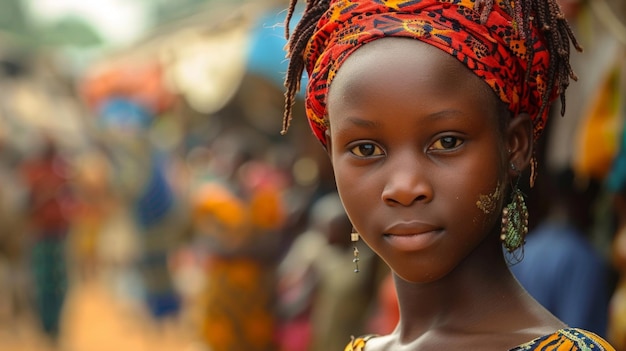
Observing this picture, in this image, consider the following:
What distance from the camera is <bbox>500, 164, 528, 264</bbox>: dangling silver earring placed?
196 centimetres

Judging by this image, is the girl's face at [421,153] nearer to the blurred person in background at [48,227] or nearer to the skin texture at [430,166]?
the skin texture at [430,166]

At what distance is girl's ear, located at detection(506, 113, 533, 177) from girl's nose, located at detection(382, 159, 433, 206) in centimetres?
23

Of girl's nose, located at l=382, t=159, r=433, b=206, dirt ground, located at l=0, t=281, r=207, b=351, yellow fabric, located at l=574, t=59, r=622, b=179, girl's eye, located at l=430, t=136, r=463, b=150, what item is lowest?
dirt ground, located at l=0, t=281, r=207, b=351

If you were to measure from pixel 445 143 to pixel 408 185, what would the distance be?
11cm

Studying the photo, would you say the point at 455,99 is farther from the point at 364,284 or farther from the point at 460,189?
the point at 364,284

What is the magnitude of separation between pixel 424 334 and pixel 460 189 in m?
0.37

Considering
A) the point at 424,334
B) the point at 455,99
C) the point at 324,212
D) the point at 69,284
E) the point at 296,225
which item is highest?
the point at 455,99

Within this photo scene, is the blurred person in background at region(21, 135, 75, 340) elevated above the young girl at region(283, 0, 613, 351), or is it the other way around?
the young girl at region(283, 0, 613, 351)

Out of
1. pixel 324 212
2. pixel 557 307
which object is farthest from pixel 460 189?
pixel 324 212

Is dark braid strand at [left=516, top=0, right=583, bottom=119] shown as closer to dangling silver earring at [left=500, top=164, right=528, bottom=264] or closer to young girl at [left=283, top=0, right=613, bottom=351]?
young girl at [left=283, top=0, right=613, bottom=351]

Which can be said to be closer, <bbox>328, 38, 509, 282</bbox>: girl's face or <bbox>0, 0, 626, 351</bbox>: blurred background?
<bbox>328, 38, 509, 282</bbox>: girl's face

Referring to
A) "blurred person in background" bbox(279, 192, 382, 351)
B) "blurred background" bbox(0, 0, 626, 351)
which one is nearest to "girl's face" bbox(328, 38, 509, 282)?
"blurred background" bbox(0, 0, 626, 351)

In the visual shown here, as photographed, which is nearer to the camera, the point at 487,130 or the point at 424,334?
the point at 487,130

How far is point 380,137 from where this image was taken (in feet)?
6.04
